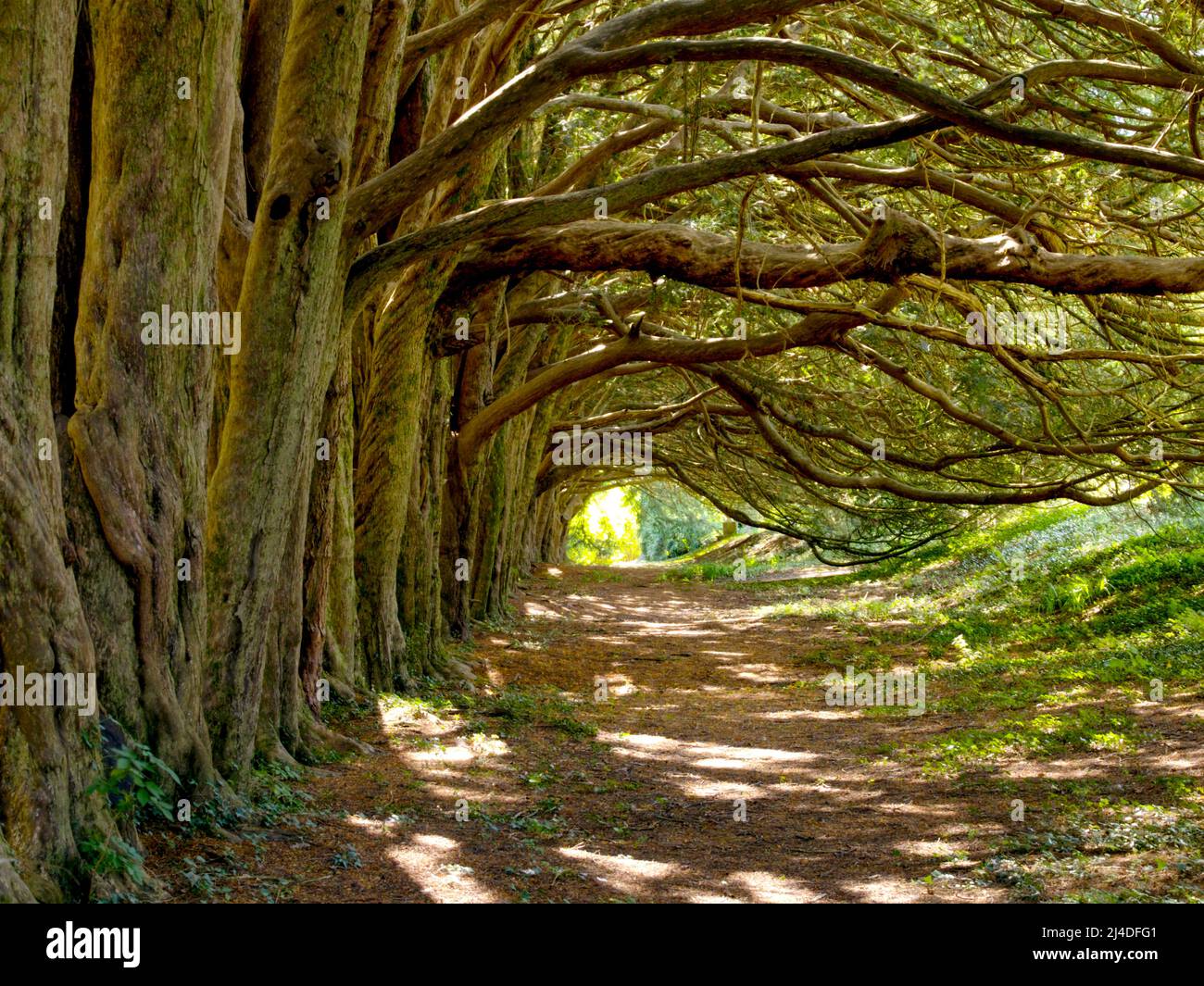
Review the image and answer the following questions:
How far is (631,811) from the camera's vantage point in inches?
284

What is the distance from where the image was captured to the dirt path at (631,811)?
544 centimetres

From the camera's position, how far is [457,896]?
520 centimetres

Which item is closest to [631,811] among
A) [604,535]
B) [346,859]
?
[346,859]

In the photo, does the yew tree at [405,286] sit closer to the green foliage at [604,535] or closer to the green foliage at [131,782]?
the green foliage at [131,782]

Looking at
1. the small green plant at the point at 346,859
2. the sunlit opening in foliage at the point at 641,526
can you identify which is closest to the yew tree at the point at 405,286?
the small green plant at the point at 346,859

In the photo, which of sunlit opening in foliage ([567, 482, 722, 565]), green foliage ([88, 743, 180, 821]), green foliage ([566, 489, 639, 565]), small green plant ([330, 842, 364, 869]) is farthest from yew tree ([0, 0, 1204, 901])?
green foliage ([566, 489, 639, 565])

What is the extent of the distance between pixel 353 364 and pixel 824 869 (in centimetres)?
571

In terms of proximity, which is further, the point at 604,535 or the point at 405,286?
the point at 604,535

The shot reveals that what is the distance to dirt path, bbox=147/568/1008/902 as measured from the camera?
17.9 feet

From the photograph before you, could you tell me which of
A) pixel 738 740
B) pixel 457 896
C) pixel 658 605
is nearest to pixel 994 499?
pixel 738 740

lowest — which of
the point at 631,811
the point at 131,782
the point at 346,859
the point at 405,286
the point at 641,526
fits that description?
the point at 631,811

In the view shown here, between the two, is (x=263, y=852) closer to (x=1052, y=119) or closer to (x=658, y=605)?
(x=1052, y=119)

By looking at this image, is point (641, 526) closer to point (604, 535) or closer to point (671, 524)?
point (671, 524)

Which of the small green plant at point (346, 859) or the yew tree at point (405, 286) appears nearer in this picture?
the yew tree at point (405, 286)
